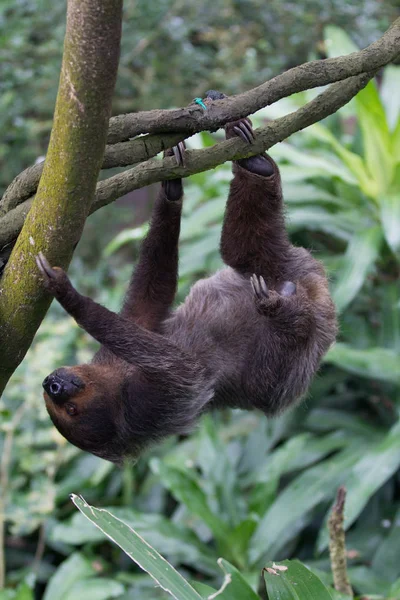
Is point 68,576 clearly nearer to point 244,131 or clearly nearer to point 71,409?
point 71,409

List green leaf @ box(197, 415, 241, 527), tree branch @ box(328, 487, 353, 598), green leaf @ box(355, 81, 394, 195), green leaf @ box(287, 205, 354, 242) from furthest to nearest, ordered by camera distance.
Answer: green leaf @ box(287, 205, 354, 242) → green leaf @ box(355, 81, 394, 195) → green leaf @ box(197, 415, 241, 527) → tree branch @ box(328, 487, 353, 598)

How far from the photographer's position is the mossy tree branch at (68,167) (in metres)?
1.37

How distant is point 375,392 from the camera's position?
4.45 meters

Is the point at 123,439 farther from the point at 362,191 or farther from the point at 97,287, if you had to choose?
the point at 97,287

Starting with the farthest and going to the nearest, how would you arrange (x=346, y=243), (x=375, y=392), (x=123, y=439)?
(x=346, y=243) < (x=375, y=392) < (x=123, y=439)

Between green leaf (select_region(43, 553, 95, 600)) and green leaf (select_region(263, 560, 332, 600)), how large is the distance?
2.13 m

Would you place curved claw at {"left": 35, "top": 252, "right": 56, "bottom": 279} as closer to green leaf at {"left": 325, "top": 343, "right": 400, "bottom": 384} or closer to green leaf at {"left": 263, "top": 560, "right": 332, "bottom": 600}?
green leaf at {"left": 263, "top": 560, "right": 332, "bottom": 600}

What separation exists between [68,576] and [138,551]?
2471 mm

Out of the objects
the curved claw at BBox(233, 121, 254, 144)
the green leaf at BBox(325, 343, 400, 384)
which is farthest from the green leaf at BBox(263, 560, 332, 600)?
the green leaf at BBox(325, 343, 400, 384)

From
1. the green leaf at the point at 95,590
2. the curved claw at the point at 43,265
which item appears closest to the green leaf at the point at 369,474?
the green leaf at the point at 95,590

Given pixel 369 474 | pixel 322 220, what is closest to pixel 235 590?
pixel 369 474

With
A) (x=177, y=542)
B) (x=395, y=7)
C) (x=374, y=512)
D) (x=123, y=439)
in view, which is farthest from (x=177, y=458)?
(x=395, y=7)

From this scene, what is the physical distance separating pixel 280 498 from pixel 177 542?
608 mm

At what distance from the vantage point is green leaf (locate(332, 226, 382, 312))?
3.84 m
